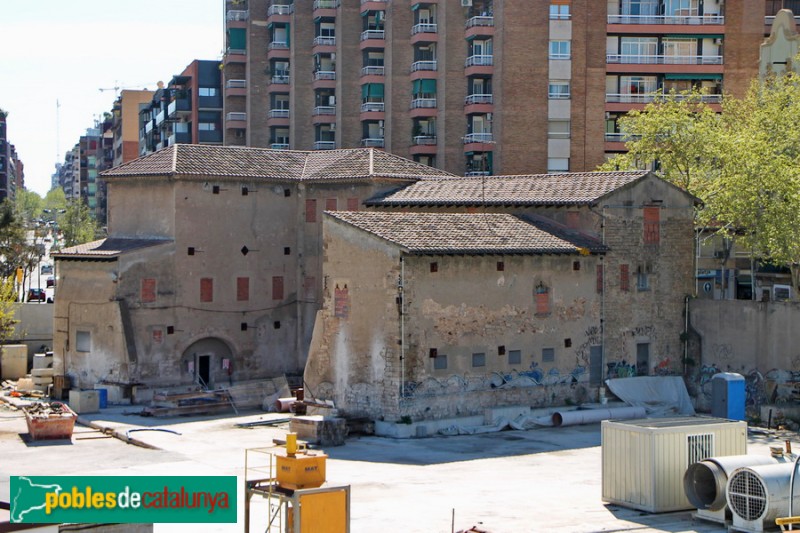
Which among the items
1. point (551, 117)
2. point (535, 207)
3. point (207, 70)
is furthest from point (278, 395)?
point (207, 70)

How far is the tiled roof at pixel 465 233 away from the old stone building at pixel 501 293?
0.08m

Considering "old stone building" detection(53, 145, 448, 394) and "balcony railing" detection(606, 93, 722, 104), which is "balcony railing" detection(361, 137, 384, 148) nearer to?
"balcony railing" detection(606, 93, 722, 104)

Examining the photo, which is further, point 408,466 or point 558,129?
point 558,129

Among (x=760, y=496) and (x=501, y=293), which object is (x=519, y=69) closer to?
(x=501, y=293)

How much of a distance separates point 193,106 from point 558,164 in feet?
122

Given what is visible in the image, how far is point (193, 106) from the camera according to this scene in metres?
100

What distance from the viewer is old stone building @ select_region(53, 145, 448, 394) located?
50094mm

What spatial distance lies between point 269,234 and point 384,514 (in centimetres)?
2544

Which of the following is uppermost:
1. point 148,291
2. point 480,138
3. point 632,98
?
point 632,98

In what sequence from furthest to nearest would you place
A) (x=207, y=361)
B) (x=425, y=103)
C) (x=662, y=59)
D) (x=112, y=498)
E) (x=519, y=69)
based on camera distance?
1. (x=425, y=103)
2. (x=662, y=59)
3. (x=519, y=69)
4. (x=207, y=361)
5. (x=112, y=498)

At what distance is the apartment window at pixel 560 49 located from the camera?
7494 cm

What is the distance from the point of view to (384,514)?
30359mm

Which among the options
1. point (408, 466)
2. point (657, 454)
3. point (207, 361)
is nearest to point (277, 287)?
point (207, 361)

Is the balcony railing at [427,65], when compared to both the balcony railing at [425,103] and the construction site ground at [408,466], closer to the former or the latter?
the balcony railing at [425,103]
